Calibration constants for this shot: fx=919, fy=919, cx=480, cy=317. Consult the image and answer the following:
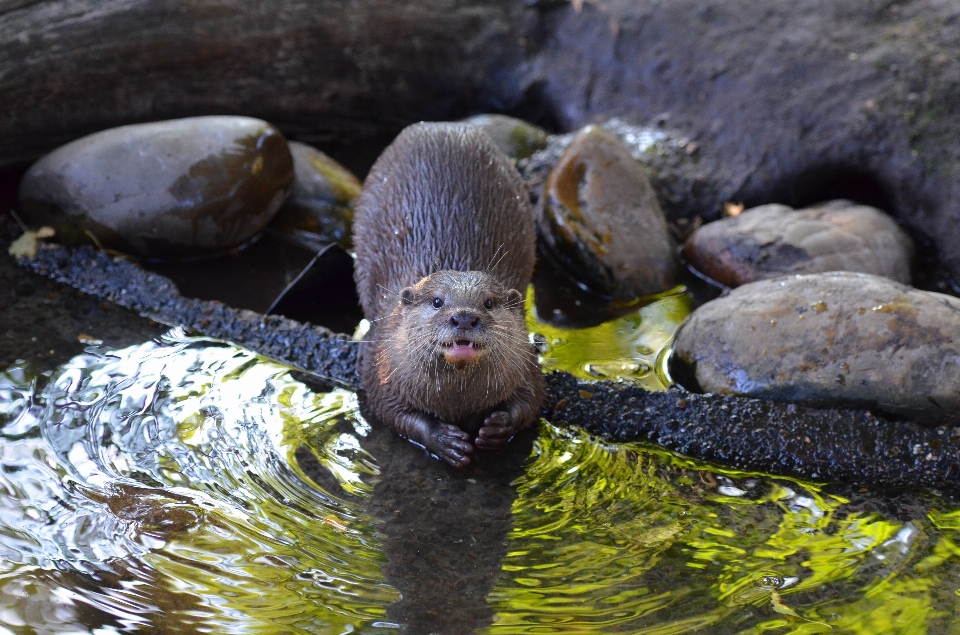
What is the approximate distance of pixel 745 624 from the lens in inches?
95.2

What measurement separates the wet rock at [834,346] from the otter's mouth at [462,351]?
109 centimetres

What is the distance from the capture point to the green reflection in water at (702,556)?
2.44 metres

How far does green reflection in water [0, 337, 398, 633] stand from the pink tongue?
58 cm

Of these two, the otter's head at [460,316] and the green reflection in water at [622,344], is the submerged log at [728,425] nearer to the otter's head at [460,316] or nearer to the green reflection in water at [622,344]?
the green reflection in water at [622,344]

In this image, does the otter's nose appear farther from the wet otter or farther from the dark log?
the dark log

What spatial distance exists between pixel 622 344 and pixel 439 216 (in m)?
1.02

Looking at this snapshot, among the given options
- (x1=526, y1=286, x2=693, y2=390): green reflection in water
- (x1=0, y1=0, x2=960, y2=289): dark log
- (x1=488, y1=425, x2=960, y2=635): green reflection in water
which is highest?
(x1=0, y1=0, x2=960, y2=289): dark log

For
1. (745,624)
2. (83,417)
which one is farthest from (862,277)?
(83,417)

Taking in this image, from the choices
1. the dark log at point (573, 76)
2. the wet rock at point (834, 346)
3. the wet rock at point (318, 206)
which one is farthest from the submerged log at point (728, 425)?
the dark log at point (573, 76)

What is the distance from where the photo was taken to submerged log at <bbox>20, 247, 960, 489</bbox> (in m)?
3.11

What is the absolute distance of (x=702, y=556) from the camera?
2715 mm

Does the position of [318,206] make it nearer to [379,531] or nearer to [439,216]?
[439,216]

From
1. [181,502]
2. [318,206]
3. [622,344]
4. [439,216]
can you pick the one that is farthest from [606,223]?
[181,502]

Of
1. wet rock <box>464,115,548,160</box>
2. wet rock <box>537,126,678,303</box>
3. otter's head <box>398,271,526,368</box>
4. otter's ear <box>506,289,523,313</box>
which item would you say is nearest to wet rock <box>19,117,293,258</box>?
wet rock <box>464,115,548,160</box>
